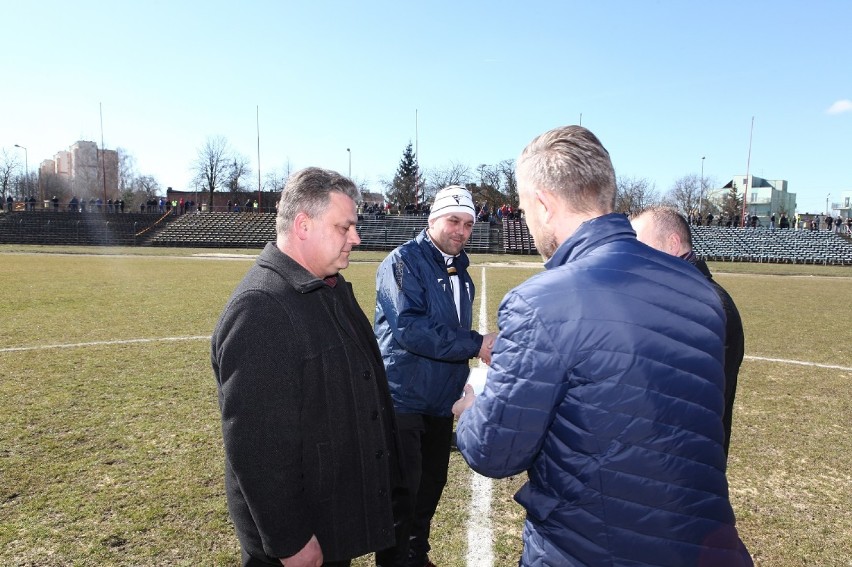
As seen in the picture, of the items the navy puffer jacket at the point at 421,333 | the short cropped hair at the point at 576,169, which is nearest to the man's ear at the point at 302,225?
the short cropped hair at the point at 576,169

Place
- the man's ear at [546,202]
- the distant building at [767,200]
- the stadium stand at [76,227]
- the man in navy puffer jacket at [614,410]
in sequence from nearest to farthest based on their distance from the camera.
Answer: the man in navy puffer jacket at [614,410] → the man's ear at [546,202] → the stadium stand at [76,227] → the distant building at [767,200]

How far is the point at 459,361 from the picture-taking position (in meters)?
3.54

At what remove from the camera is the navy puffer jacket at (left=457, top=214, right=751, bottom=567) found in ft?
5.16

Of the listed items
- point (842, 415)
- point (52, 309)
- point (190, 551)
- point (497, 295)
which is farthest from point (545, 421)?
point (497, 295)

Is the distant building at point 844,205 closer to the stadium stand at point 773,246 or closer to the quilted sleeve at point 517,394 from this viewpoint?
the stadium stand at point 773,246

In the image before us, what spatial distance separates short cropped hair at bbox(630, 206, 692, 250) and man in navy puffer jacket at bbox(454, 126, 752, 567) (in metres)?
1.72

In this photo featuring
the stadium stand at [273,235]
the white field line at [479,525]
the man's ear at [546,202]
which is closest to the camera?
the man's ear at [546,202]

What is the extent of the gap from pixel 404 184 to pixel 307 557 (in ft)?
276

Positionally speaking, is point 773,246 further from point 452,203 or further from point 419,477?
point 419,477

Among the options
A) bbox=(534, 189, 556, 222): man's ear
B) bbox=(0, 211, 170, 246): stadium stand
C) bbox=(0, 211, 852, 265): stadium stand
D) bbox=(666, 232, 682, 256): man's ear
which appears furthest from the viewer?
bbox=(0, 211, 170, 246): stadium stand

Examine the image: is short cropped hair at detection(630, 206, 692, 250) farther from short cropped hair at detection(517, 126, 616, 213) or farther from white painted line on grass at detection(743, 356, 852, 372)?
white painted line on grass at detection(743, 356, 852, 372)

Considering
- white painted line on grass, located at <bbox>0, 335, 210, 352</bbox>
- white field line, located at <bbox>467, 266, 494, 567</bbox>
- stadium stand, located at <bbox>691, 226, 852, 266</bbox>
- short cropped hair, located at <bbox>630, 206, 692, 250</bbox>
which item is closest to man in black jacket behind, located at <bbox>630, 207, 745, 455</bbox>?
short cropped hair, located at <bbox>630, 206, 692, 250</bbox>

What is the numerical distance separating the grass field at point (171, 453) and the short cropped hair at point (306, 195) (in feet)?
7.82

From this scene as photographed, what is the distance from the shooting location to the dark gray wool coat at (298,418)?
207 cm
